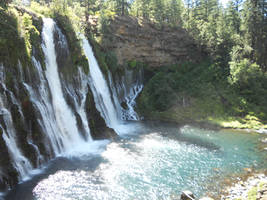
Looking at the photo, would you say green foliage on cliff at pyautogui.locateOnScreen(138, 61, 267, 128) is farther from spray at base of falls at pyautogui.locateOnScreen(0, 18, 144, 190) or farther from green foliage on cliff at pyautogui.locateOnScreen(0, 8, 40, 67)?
green foliage on cliff at pyautogui.locateOnScreen(0, 8, 40, 67)

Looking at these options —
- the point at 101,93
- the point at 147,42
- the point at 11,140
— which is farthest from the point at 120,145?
the point at 147,42

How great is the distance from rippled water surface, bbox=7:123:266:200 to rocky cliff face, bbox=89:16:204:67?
17.8 meters

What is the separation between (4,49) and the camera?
15.2 metres

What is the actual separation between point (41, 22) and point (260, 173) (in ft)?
78.9

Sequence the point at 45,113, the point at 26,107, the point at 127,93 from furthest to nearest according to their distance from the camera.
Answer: the point at 127,93 < the point at 45,113 < the point at 26,107

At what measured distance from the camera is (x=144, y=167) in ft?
52.1

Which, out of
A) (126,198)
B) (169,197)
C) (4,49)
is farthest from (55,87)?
(169,197)

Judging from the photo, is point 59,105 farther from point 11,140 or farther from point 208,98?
point 208,98

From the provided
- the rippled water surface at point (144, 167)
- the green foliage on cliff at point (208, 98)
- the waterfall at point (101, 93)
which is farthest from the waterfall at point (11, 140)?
the green foliage on cliff at point (208, 98)

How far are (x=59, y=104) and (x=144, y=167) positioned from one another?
9474 millimetres

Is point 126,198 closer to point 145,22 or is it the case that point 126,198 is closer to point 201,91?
point 201,91

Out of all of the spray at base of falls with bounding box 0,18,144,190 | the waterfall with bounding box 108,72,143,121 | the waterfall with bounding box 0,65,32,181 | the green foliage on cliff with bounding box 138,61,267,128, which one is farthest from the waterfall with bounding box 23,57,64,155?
the green foliage on cliff with bounding box 138,61,267,128

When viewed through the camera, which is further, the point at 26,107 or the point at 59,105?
the point at 59,105

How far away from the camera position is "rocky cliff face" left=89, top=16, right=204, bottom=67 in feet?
116
